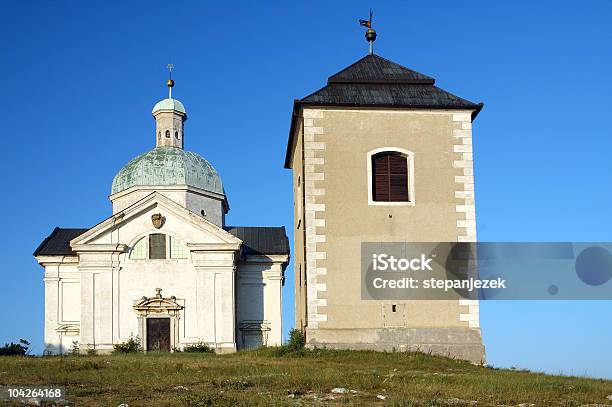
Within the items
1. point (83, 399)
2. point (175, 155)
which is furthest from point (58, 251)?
point (83, 399)

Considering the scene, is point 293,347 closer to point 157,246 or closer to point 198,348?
point 198,348

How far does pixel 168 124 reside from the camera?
4831cm

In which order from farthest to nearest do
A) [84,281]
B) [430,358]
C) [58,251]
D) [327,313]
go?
[58,251], [84,281], [327,313], [430,358]

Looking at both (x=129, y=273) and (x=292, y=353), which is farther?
(x=129, y=273)

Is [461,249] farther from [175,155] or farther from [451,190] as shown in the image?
[175,155]

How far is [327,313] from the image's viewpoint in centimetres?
2370

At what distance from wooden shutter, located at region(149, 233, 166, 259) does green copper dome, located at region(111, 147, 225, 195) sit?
17.9ft

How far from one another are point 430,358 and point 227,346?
62.4 ft

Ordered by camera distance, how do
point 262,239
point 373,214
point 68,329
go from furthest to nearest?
point 262,239, point 68,329, point 373,214

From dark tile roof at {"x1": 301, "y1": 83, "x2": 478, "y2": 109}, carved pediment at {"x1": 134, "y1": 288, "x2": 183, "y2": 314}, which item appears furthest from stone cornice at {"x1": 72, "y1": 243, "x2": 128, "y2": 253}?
dark tile roof at {"x1": 301, "y1": 83, "x2": 478, "y2": 109}

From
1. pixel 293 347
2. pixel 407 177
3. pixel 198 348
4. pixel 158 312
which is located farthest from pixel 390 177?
pixel 158 312

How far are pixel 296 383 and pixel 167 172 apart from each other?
1229 inches

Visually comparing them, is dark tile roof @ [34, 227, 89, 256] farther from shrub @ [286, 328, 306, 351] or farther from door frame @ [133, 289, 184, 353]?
shrub @ [286, 328, 306, 351]

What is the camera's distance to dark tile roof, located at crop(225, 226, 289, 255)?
143ft
